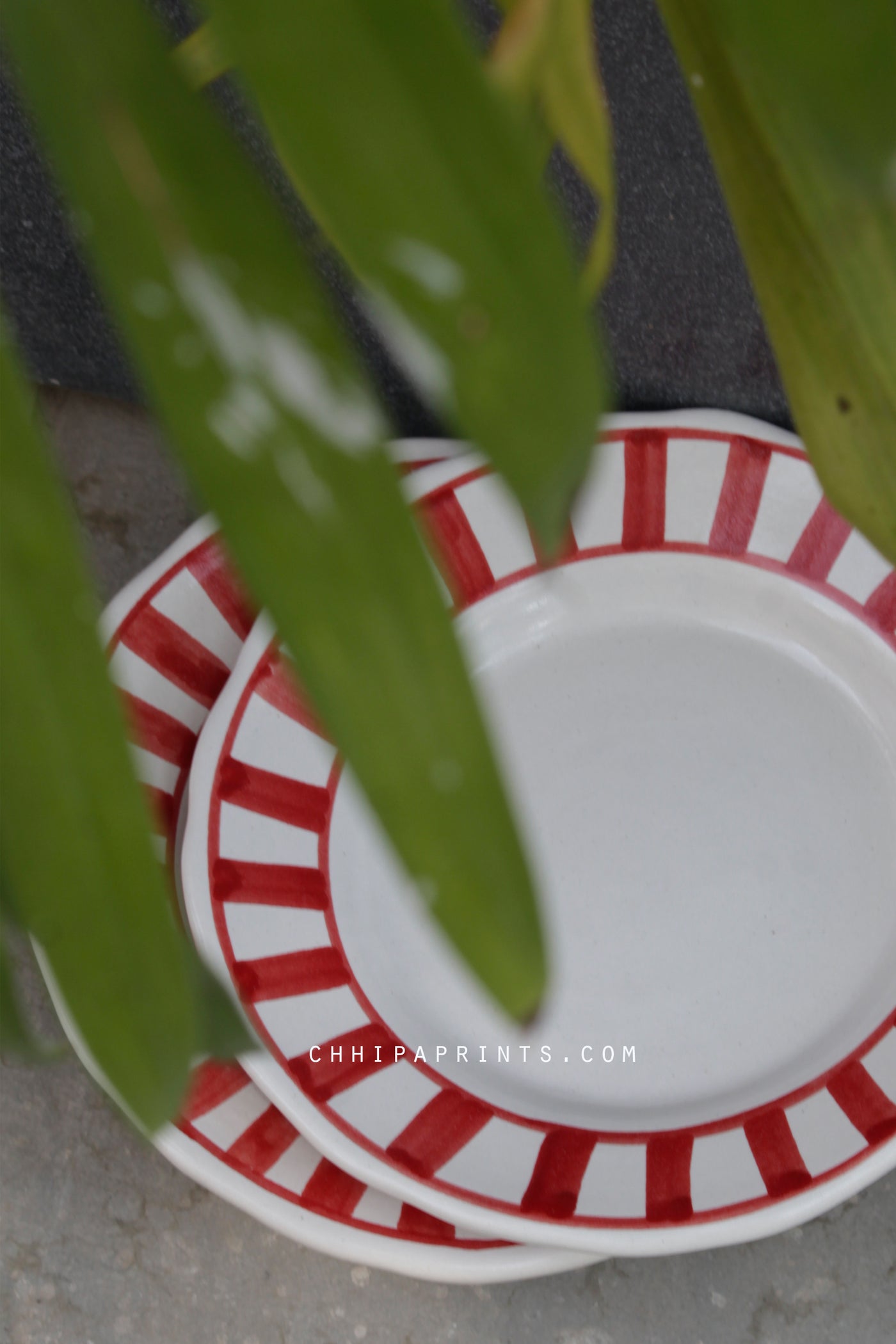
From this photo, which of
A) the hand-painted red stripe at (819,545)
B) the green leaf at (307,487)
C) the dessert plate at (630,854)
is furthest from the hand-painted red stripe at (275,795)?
the green leaf at (307,487)

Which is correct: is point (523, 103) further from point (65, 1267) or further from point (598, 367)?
point (65, 1267)

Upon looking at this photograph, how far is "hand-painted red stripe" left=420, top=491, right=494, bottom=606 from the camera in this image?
0.42m

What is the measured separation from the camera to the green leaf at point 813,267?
0.13m

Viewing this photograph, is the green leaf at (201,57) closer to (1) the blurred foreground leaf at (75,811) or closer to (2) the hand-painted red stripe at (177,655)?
(1) the blurred foreground leaf at (75,811)

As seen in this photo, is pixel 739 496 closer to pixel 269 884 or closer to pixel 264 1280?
pixel 269 884

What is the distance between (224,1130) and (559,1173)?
12 cm

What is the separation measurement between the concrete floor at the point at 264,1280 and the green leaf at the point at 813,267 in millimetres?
397

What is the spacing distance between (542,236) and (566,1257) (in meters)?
0.38

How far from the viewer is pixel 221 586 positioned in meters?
0.44

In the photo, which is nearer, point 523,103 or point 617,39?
point 523,103

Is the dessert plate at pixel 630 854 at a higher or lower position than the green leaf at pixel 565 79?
lower

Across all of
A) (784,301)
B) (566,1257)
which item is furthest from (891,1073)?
(784,301)

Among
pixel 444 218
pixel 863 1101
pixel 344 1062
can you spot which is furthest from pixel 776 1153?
pixel 444 218

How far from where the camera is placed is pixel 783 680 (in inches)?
17.1
